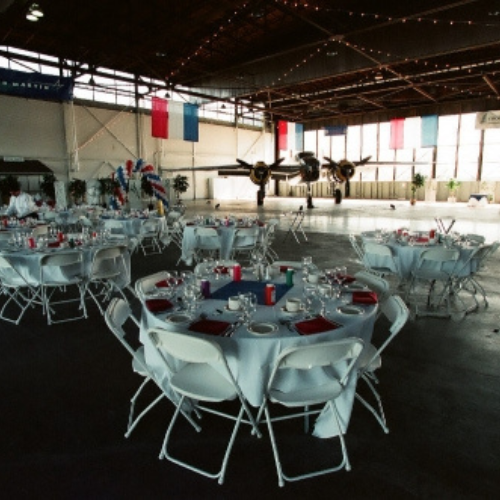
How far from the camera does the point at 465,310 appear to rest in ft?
17.1

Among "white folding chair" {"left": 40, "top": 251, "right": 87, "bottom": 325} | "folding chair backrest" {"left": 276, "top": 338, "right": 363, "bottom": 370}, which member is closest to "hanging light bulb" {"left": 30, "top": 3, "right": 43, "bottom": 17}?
"white folding chair" {"left": 40, "top": 251, "right": 87, "bottom": 325}

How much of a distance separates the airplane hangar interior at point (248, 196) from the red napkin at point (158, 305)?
9cm

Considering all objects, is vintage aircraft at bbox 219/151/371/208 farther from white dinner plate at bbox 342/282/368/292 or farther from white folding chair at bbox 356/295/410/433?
white folding chair at bbox 356/295/410/433

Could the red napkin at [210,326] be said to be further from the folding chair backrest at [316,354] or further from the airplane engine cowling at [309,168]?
the airplane engine cowling at [309,168]

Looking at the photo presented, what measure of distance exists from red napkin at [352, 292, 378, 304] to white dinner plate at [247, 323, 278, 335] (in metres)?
0.76

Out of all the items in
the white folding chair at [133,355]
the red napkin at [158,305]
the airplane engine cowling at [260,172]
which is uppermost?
the airplane engine cowling at [260,172]

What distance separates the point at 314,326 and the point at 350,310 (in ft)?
1.32

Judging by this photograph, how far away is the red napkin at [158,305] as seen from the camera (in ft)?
9.17

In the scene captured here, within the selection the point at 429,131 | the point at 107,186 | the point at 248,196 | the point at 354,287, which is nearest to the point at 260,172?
the point at 107,186

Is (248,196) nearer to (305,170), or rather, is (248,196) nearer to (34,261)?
(305,170)

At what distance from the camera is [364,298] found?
2.95 meters

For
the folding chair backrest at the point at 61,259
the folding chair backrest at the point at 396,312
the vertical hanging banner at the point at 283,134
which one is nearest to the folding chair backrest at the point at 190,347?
the folding chair backrest at the point at 396,312

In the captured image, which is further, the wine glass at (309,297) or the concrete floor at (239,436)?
the wine glass at (309,297)

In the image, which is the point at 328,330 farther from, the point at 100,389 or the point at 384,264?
the point at 384,264
